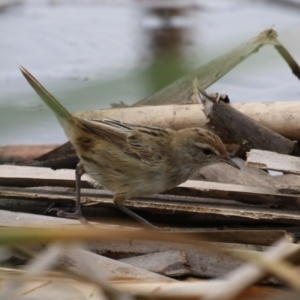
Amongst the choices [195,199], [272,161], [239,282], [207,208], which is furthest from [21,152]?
[239,282]

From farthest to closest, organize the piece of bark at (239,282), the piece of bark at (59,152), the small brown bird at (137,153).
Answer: the piece of bark at (59,152)
the small brown bird at (137,153)
the piece of bark at (239,282)

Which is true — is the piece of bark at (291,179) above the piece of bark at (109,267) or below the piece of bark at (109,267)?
above

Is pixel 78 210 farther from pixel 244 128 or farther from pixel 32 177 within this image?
pixel 244 128

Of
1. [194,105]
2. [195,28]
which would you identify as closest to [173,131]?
[194,105]

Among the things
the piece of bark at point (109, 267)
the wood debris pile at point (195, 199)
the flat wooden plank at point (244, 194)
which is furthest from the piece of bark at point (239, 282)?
the flat wooden plank at point (244, 194)

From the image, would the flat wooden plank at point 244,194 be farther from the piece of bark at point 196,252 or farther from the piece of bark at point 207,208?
the piece of bark at point 196,252
